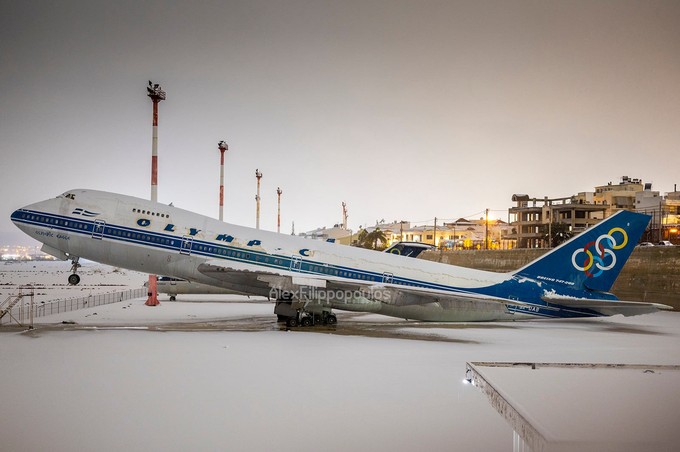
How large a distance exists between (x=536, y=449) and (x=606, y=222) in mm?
21305

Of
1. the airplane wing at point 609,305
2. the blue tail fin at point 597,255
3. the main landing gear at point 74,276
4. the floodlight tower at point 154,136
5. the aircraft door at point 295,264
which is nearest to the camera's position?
the airplane wing at point 609,305

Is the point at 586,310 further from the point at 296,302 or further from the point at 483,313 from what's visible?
the point at 296,302

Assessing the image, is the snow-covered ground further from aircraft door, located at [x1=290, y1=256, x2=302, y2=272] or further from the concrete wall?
the concrete wall

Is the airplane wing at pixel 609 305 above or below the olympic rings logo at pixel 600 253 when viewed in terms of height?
below

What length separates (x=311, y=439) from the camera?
8859 mm

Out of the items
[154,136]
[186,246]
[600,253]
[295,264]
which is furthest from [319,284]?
[154,136]

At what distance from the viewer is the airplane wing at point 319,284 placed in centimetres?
2233

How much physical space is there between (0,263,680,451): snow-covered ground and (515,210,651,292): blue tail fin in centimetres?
278

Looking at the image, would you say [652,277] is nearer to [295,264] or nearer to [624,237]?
[624,237]

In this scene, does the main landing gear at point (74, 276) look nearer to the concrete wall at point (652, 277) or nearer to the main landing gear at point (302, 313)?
the main landing gear at point (302, 313)

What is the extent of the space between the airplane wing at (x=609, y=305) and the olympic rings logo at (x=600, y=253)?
167 centimetres

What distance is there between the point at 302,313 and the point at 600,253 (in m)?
15.4

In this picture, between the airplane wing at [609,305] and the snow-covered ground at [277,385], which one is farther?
the airplane wing at [609,305]

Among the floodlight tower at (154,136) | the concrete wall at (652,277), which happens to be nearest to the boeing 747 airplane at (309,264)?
the floodlight tower at (154,136)
